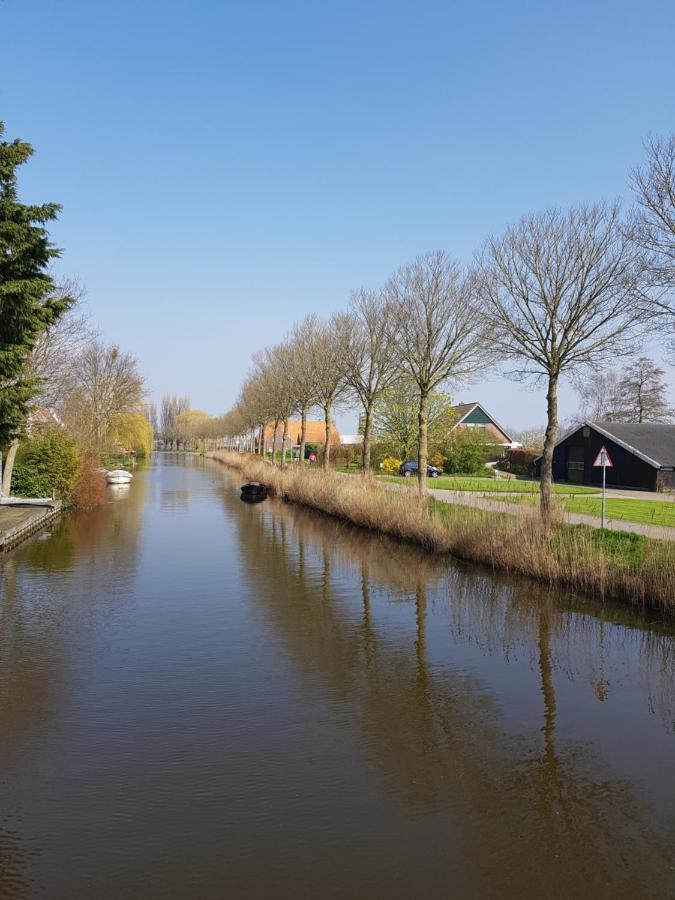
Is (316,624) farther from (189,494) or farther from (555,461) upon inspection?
(555,461)

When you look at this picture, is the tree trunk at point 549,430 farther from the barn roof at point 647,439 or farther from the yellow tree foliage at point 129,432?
the yellow tree foliage at point 129,432

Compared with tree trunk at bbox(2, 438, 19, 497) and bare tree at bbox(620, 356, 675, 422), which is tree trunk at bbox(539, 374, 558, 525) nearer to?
tree trunk at bbox(2, 438, 19, 497)

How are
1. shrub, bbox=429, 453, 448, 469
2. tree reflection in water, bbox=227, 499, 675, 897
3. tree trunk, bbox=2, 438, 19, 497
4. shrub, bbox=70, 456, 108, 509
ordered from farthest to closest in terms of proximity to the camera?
1. shrub, bbox=429, 453, 448, 469
2. shrub, bbox=70, 456, 108, 509
3. tree trunk, bbox=2, 438, 19, 497
4. tree reflection in water, bbox=227, 499, 675, 897

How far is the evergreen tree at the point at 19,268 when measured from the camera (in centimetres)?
1218

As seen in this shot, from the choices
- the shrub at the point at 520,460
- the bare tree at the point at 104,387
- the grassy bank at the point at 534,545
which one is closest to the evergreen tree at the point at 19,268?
the grassy bank at the point at 534,545

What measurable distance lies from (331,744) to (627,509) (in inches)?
783

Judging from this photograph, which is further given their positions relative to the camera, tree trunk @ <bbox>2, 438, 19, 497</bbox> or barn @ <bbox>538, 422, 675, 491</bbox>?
barn @ <bbox>538, 422, 675, 491</bbox>

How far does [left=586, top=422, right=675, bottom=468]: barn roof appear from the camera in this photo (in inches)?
1380

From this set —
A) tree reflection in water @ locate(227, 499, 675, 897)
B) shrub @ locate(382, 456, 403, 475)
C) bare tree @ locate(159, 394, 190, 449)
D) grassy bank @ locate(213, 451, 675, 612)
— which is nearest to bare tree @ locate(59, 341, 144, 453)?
shrub @ locate(382, 456, 403, 475)

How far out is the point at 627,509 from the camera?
23.8 meters

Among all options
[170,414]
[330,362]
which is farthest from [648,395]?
[170,414]

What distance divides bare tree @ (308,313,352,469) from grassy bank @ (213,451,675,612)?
25.7 ft

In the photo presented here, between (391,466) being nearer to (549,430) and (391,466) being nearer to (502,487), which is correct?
(502,487)

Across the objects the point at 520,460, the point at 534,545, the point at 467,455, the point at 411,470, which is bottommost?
the point at 534,545
